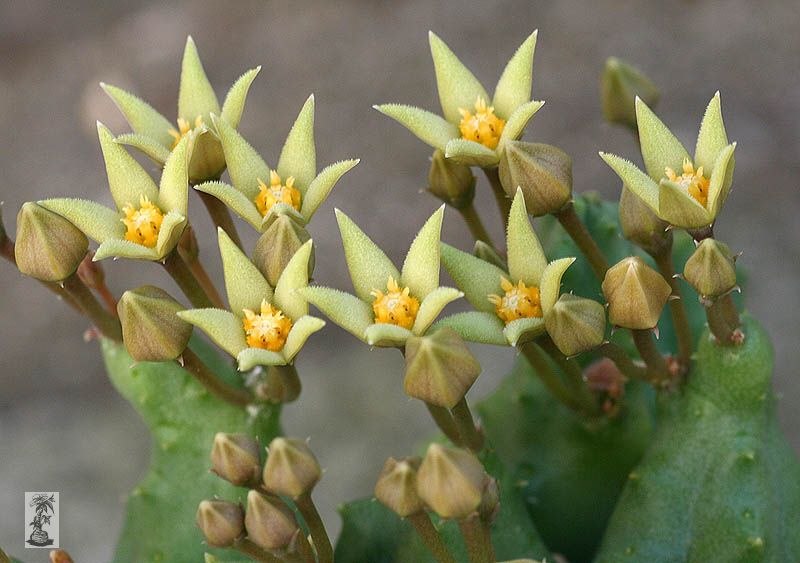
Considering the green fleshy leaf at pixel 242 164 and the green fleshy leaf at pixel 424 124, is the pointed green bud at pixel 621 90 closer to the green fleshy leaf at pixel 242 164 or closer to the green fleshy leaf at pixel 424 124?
the green fleshy leaf at pixel 424 124

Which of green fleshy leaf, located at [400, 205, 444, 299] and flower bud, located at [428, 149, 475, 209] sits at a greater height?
flower bud, located at [428, 149, 475, 209]

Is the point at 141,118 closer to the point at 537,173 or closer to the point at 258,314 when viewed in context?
the point at 258,314

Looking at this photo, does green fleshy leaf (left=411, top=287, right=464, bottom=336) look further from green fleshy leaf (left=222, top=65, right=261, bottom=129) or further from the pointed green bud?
the pointed green bud

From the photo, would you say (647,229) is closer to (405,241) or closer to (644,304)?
(644,304)

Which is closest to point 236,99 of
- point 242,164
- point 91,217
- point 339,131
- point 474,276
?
point 242,164

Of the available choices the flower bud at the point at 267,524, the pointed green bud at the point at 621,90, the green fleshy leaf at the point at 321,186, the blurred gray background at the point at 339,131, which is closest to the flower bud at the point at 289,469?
the flower bud at the point at 267,524

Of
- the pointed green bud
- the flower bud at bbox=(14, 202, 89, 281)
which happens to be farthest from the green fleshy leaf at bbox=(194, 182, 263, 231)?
the pointed green bud
